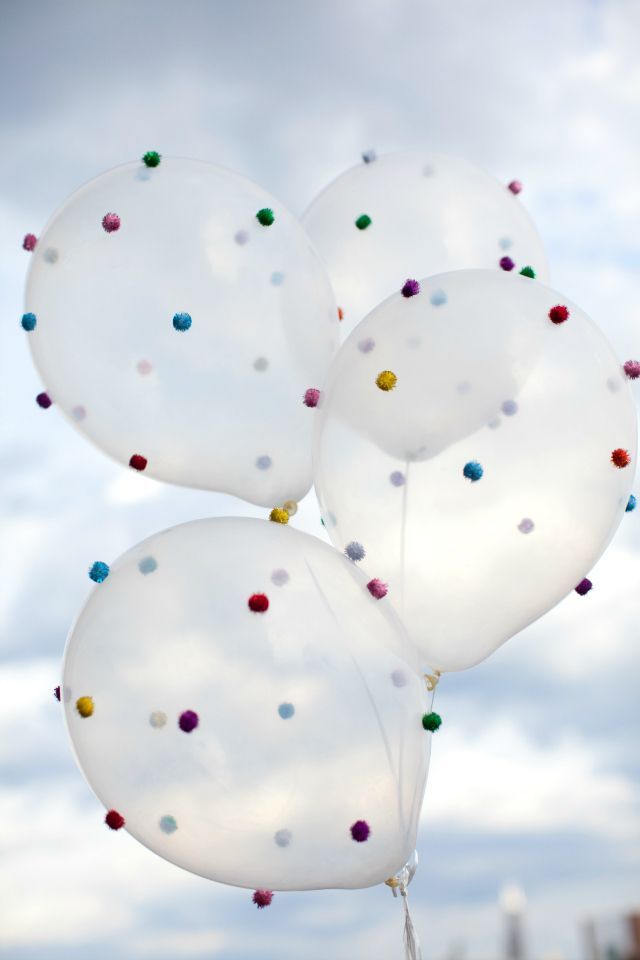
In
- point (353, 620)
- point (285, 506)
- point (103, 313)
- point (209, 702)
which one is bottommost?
point (209, 702)

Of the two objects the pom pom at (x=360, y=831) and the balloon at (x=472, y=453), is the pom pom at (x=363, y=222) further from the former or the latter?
the pom pom at (x=360, y=831)

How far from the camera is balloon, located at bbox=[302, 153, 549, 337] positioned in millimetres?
3057

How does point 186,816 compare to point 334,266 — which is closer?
point 186,816

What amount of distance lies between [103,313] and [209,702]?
0.97m

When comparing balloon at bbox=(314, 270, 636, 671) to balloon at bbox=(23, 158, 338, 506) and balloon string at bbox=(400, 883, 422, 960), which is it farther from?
balloon string at bbox=(400, 883, 422, 960)

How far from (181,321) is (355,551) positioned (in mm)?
662

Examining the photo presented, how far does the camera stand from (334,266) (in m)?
3.10

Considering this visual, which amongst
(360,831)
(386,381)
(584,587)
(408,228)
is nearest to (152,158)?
(408,228)

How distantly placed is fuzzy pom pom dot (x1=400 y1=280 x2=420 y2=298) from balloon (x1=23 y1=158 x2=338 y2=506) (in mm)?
258

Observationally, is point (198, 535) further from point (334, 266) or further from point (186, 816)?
point (334, 266)

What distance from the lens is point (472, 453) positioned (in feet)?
8.45

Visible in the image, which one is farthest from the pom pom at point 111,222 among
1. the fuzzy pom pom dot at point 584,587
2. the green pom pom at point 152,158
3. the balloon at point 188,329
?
the fuzzy pom pom dot at point 584,587

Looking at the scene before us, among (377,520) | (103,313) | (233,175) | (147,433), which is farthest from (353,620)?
(233,175)

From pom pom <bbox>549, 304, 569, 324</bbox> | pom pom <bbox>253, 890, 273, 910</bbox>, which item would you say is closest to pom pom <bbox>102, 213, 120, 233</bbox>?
pom pom <bbox>549, 304, 569, 324</bbox>
